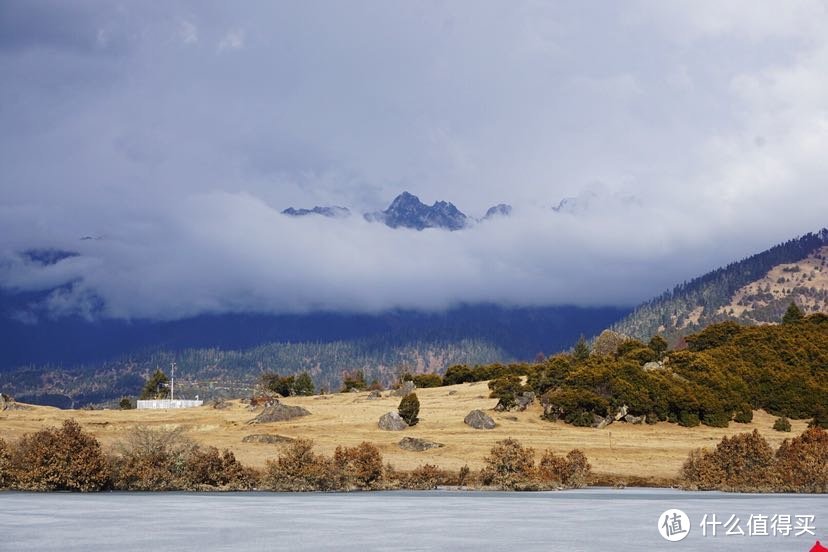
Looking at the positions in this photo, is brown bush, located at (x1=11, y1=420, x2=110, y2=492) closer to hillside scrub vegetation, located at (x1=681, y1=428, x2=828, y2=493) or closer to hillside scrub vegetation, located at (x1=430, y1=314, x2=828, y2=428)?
hillside scrub vegetation, located at (x1=681, y1=428, x2=828, y2=493)

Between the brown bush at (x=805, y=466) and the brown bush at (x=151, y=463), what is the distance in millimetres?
20857

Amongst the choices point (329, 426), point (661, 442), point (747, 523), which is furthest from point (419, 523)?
point (329, 426)

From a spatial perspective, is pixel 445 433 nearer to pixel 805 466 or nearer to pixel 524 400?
pixel 524 400

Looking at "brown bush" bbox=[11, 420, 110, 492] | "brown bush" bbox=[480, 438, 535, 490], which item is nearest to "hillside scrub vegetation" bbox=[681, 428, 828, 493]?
"brown bush" bbox=[480, 438, 535, 490]

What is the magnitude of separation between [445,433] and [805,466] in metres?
24.2

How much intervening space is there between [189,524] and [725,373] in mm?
50600

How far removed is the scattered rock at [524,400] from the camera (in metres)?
60.5

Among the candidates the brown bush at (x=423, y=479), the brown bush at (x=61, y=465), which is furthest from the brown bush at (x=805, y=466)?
the brown bush at (x=61, y=465)

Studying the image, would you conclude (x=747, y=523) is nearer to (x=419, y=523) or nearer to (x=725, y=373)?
(x=419, y=523)

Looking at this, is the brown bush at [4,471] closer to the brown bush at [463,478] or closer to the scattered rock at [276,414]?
the brown bush at [463,478]

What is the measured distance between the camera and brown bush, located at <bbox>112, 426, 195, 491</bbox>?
31.9 meters

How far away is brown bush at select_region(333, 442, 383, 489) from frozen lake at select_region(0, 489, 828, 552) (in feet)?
11.0

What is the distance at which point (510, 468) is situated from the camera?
3234 centimetres

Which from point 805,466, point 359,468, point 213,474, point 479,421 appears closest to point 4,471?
point 213,474
